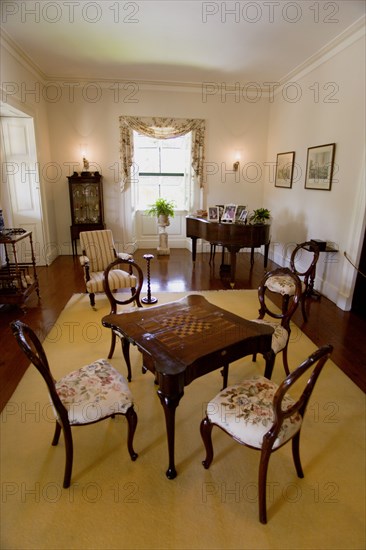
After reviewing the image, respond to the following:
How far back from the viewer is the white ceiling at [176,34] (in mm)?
3453

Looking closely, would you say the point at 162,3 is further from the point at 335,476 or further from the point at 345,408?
the point at 335,476

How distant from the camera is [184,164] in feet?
22.8

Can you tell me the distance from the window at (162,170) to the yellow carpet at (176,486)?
526cm

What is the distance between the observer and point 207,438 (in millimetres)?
1816

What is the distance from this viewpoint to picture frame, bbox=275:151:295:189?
5.55 m

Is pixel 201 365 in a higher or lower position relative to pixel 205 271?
higher

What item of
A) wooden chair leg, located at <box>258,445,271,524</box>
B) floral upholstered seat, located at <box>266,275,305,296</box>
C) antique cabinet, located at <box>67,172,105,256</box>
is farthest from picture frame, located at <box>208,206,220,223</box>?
wooden chair leg, located at <box>258,445,271,524</box>

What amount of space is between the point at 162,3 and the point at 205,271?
3.68 meters

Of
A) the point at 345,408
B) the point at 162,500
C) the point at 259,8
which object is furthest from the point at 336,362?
the point at 259,8

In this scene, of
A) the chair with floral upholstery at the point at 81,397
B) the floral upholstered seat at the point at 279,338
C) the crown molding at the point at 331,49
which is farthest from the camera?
the crown molding at the point at 331,49

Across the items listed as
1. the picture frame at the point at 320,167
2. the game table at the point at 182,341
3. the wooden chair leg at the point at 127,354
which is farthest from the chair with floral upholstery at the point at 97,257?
the picture frame at the point at 320,167

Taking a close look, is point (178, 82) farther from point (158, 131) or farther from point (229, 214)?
point (229, 214)

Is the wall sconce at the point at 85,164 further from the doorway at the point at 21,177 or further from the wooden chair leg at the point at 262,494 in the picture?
the wooden chair leg at the point at 262,494

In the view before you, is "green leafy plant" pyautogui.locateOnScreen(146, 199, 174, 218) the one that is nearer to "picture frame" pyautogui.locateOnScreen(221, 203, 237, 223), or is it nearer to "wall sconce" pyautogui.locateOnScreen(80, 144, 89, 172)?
"wall sconce" pyautogui.locateOnScreen(80, 144, 89, 172)
